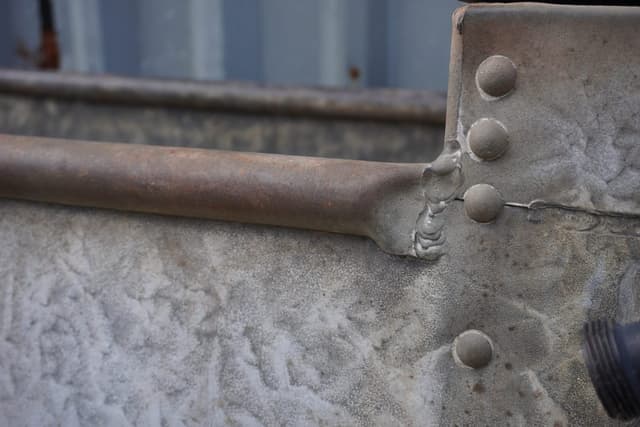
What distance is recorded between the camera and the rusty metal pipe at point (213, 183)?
742mm

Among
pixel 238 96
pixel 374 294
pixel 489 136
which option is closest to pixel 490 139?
pixel 489 136

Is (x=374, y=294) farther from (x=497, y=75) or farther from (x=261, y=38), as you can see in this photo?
(x=261, y=38)

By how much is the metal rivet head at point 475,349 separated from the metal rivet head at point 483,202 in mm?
126

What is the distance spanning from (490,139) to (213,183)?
0.31 metres

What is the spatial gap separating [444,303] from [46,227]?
1.75 ft

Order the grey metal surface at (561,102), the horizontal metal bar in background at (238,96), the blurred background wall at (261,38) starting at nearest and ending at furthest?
the grey metal surface at (561,102) → the horizontal metal bar in background at (238,96) → the blurred background wall at (261,38)

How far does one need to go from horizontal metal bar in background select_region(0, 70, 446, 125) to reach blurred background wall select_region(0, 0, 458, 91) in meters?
0.38

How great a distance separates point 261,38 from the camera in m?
2.43

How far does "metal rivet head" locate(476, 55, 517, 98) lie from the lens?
2.26ft

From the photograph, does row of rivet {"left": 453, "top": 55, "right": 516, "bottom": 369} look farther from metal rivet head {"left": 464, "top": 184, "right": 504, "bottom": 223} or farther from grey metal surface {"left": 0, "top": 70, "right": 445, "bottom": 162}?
grey metal surface {"left": 0, "top": 70, "right": 445, "bottom": 162}

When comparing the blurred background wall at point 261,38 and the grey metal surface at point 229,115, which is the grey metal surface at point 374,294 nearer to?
the grey metal surface at point 229,115

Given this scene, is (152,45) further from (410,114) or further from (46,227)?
(46,227)

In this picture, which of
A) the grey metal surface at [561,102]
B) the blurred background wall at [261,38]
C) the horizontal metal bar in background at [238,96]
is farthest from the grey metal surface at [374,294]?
the blurred background wall at [261,38]

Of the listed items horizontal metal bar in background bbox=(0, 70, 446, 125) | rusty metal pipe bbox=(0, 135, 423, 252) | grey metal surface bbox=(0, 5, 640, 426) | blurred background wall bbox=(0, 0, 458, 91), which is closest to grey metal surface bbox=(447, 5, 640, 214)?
grey metal surface bbox=(0, 5, 640, 426)
